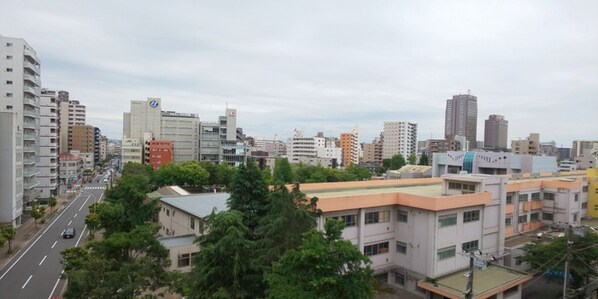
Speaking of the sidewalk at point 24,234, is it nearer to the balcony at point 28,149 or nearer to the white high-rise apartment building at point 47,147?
the white high-rise apartment building at point 47,147

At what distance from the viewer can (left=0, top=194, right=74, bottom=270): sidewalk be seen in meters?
31.5

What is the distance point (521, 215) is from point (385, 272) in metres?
17.1

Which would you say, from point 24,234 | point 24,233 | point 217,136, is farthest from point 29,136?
point 217,136

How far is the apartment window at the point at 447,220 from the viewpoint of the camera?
2507cm

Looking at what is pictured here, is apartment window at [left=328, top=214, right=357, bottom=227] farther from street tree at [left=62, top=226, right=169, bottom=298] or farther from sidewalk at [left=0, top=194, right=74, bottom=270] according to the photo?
sidewalk at [left=0, top=194, right=74, bottom=270]

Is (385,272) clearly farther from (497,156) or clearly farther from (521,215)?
(497,156)

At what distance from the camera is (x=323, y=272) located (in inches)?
494

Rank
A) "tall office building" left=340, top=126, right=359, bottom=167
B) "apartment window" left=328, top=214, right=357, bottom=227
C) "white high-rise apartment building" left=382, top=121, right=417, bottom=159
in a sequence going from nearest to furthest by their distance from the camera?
"apartment window" left=328, top=214, right=357, bottom=227 < "tall office building" left=340, top=126, right=359, bottom=167 < "white high-rise apartment building" left=382, top=121, right=417, bottom=159

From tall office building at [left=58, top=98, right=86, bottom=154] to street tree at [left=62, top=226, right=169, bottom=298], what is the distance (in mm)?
123171

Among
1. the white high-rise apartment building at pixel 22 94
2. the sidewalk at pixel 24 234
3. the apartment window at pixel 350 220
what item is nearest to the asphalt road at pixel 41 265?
the sidewalk at pixel 24 234

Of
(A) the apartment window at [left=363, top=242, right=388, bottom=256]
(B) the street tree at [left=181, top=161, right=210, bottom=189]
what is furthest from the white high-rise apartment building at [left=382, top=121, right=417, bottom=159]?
(A) the apartment window at [left=363, top=242, right=388, bottom=256]

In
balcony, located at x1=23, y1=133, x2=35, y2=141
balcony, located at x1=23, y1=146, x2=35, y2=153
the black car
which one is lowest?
the black car

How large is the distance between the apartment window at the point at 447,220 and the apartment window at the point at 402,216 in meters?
2.30

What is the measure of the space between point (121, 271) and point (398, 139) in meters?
140
